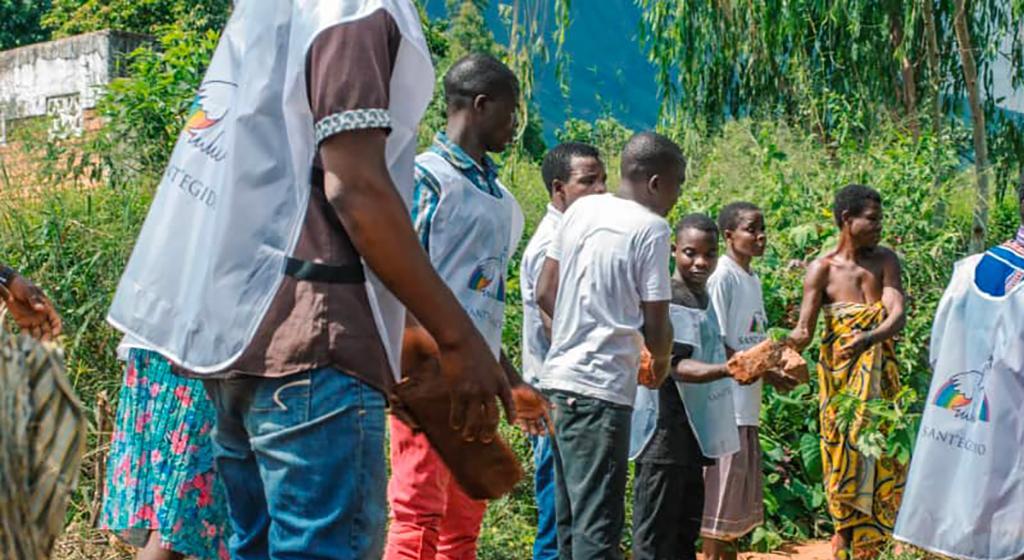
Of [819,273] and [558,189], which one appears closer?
[558,189]

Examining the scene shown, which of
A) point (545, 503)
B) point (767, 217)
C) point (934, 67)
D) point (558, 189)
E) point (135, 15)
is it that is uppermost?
point (135, 15)

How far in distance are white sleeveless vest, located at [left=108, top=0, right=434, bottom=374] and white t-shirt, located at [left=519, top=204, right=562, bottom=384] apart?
2.95 meters

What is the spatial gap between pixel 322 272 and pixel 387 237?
15 cm

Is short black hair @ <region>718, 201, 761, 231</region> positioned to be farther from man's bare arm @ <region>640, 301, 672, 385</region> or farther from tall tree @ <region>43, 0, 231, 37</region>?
tall tree @ <region>43, 0, 231, 37</region>

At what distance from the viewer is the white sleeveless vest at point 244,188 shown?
228 centimetres

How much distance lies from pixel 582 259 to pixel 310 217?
7.68 feet

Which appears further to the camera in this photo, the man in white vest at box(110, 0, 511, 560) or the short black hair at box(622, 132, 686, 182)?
the short black hair at box(622, 132, 686, 182)

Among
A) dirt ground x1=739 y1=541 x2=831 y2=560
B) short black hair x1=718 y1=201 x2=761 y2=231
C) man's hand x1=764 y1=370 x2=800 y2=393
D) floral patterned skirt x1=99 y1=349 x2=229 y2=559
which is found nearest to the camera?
floral patterned skirt x1=99 y1=349 x2=229 y2=559

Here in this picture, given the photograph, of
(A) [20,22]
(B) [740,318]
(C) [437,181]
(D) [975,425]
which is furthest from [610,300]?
(A) [20,22]

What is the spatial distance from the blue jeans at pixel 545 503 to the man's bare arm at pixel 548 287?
53cm

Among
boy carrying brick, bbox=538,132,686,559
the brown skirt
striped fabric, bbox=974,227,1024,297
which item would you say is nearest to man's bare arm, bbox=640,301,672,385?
boy carrying brick, bbox=538,132,686,559

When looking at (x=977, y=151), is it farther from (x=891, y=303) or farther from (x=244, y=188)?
(x=244, y=188)

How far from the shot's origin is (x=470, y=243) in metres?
3.96

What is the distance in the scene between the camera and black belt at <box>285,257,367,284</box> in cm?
225
